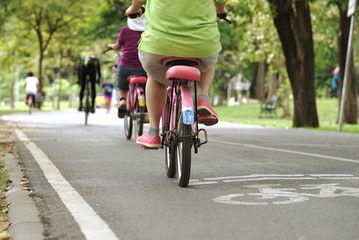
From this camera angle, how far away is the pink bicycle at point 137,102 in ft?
34.3

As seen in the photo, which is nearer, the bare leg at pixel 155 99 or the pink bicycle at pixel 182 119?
the pink bicycle at pixel 182 119

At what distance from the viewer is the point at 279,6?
57.0ft

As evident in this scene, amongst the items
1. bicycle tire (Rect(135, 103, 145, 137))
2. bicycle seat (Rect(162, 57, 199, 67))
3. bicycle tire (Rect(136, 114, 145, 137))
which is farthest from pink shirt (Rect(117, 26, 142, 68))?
bicycle seat (Rect(162, 57, 199, 67))

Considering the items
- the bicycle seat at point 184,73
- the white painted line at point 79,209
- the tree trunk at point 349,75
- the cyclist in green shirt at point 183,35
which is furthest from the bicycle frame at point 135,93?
the tree trunk at point 349,75

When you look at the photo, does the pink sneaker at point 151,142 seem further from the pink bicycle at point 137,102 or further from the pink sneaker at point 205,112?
the pink bicycle at point 137,102

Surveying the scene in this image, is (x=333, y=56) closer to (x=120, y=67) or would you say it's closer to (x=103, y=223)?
(x=120, y=67)

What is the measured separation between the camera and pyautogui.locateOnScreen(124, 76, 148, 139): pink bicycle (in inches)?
411

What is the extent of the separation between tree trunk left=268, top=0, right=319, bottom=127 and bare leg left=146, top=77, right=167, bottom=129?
39.6 ft

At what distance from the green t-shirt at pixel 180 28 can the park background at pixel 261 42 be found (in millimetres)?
9274

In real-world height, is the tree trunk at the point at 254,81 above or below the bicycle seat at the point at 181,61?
above

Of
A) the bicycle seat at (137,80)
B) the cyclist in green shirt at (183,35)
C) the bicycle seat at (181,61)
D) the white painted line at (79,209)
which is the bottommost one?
the white painted line at (79,209)

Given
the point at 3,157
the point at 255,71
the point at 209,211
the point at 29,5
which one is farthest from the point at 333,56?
the point at 209,211

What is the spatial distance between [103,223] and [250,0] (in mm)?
14740

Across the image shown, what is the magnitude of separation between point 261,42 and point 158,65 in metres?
22.4
